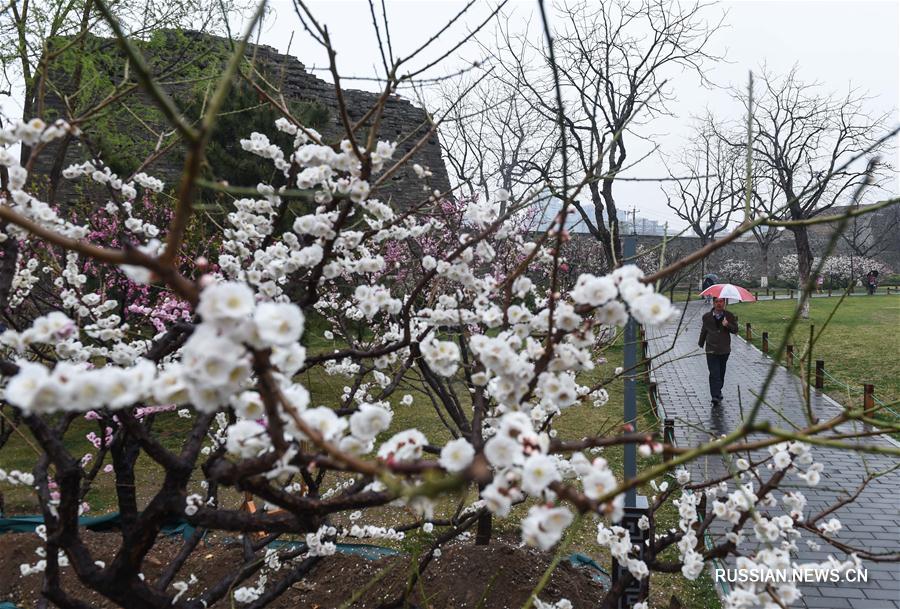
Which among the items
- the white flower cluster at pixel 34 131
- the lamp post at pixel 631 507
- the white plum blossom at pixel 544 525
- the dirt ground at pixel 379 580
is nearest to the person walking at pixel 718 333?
the lamp post at pixel 631 507

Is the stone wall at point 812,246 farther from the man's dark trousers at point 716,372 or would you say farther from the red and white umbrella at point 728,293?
the man's dark trousers at point 716,372

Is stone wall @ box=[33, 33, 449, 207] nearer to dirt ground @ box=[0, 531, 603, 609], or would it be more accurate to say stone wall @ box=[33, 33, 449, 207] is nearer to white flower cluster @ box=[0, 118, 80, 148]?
dirt ground @ box=[0, 531, 603, 609]

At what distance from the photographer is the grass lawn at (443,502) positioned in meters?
4.37

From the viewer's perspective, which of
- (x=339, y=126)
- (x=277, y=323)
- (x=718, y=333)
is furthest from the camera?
(x=339, y=126)

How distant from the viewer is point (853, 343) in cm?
1503

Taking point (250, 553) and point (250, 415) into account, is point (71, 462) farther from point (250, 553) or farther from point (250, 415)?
point (250, 553)

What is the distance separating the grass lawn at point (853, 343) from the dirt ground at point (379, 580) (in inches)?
145

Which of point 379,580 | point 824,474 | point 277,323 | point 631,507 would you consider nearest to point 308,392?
point 277,323

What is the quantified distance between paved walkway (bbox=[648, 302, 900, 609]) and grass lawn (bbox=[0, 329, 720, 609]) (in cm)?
62

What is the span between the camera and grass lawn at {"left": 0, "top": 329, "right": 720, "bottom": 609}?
4371 millimetres

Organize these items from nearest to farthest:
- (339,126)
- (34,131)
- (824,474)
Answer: (34,131), (824,474), (339,126)

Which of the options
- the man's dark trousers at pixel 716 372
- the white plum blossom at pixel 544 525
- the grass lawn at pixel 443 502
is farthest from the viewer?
the man's dark trousers at pixel 716 372

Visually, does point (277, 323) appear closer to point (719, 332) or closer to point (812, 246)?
point (719, 332)

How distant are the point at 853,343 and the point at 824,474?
1079 centimetres
